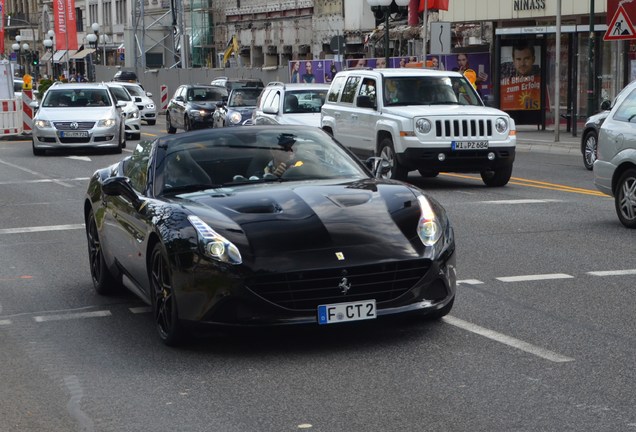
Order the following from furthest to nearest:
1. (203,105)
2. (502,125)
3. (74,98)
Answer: (203,105) < (74,98) < (502,125)

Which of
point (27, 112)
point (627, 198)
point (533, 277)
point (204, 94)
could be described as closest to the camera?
point (533, 277)

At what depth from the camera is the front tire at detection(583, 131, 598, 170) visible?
2296 cm

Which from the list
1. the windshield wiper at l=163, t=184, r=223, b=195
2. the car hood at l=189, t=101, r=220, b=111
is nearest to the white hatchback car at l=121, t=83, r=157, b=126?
the car hood at l=189, t=101, r=220, b=111

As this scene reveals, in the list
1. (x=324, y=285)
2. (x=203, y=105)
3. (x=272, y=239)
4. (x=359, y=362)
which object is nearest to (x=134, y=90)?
(x=203, y=105)

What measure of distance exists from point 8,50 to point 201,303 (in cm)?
14864

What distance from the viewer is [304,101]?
27156mm

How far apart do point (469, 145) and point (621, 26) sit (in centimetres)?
880

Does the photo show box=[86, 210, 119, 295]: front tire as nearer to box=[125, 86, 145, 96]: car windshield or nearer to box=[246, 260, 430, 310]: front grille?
box=[246, 260, 430, 310]: front grille

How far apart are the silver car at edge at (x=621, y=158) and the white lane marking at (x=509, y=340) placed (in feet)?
18.5

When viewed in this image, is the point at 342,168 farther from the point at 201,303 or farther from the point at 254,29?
the point at 254,29

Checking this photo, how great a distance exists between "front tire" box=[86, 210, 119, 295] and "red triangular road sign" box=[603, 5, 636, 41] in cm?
1796

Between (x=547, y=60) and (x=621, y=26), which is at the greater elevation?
(x=621, y=26)

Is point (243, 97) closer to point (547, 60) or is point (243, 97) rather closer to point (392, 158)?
point (547, 60)

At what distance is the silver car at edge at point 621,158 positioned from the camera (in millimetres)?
13992
